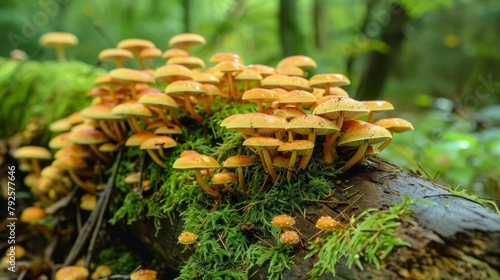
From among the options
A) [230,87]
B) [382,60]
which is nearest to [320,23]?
[382,60]

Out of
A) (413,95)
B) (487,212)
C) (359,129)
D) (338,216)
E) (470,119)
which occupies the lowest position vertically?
(413,95)

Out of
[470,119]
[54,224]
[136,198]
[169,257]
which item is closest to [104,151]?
[136,198]

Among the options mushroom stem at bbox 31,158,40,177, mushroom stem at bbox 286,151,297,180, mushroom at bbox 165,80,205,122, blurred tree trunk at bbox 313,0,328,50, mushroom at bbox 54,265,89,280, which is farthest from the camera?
blurred tree trunk at bbox 313,0,328,50

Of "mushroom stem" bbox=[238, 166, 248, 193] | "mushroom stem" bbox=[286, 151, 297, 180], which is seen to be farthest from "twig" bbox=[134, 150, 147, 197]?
"mushroom stem" bbox=[286, 151, 297, 180]

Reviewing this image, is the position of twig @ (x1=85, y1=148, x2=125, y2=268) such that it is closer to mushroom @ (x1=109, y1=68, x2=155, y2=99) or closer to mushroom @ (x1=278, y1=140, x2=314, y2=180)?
mushroom @ (x1=109, y1=68, x2=155, y2=99)

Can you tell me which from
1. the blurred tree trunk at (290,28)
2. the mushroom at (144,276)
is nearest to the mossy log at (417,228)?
the mushroom at (144,276)

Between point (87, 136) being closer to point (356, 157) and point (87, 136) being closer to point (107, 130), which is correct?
point (107, 130)

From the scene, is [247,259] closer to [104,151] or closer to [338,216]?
[338,216]
